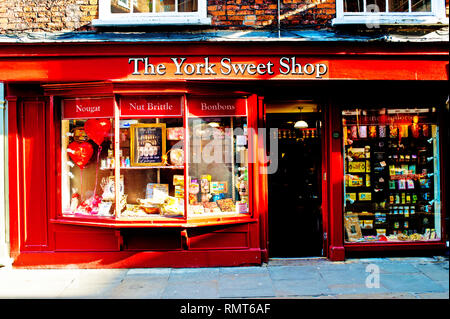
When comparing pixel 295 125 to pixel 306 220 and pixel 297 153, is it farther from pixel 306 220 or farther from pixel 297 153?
pixel 306 220

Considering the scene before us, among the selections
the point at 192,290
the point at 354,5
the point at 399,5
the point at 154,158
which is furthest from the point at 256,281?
the point at 399,5

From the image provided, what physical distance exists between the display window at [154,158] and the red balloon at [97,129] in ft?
0.05

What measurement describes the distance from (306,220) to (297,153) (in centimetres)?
127

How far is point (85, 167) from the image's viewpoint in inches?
263

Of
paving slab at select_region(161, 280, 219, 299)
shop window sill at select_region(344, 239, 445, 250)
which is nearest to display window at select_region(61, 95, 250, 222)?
paving slab at select_region(161, 280, 219, 299)

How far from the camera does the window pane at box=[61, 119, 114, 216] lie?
6516 mm

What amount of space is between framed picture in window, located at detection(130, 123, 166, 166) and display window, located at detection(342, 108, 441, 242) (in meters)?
3.22

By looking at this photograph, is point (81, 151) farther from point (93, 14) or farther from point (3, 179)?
point (93, 14)

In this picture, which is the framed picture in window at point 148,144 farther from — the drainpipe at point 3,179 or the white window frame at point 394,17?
the white window frame at point 394,17

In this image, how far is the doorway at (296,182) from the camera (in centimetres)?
704

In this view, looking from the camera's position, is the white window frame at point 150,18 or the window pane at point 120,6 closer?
the white window frame at point 150,18

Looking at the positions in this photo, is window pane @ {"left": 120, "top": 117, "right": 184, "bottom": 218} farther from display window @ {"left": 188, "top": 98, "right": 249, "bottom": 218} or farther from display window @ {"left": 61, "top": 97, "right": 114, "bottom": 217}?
display window @ {"left": 61, "top": 97, "right": 114, "bottom": 217}

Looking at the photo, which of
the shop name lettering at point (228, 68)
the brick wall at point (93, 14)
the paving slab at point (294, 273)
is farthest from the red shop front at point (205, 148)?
the brick wall at point (93, 14)

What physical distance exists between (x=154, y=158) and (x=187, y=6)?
2712 mm
